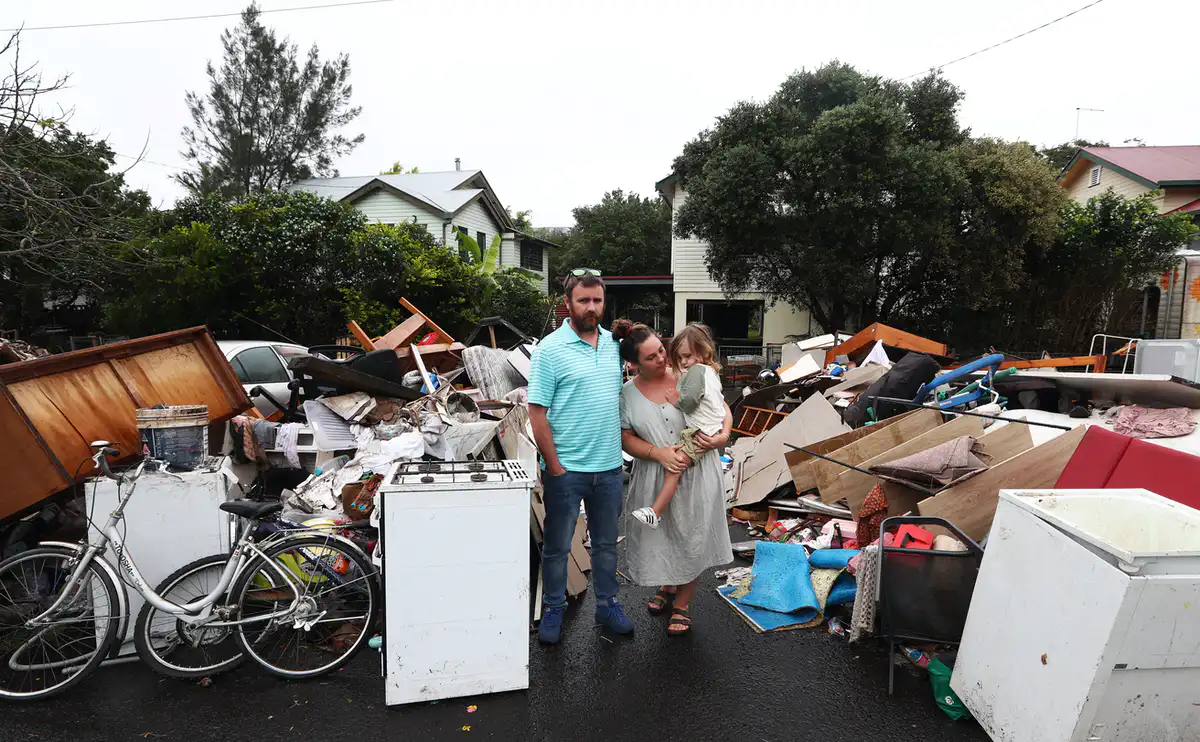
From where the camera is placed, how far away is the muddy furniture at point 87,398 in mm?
3428

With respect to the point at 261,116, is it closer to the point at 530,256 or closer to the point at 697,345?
the point at 530,256

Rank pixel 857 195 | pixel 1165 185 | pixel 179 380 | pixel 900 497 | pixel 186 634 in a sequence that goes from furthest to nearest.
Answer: pixel 1165 185
pixel 857 195
pixel 179 380
pixel 900 497
pixel 186 634

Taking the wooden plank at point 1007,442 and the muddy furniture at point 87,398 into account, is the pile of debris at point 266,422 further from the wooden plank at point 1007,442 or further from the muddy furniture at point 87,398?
the wooden plank at point 1007,442

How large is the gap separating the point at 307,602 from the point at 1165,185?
24353 mm

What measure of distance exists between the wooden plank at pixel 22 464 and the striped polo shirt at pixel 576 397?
271cm

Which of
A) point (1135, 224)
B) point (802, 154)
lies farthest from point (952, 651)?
point (1135, 224)

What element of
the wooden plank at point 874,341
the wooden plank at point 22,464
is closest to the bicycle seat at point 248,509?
the wooden plank at point 22,464

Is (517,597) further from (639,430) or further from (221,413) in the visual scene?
(221,413)

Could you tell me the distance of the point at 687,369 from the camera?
3.48 metres

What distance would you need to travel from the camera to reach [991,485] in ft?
13.1

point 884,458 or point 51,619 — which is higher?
point 884,458

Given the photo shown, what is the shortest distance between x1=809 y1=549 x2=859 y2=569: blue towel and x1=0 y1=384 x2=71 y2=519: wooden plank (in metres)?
4.49

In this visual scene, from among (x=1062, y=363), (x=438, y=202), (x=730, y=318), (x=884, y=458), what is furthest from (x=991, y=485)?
(x=438, y=202)

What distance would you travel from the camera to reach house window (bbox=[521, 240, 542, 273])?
95.1 ft
